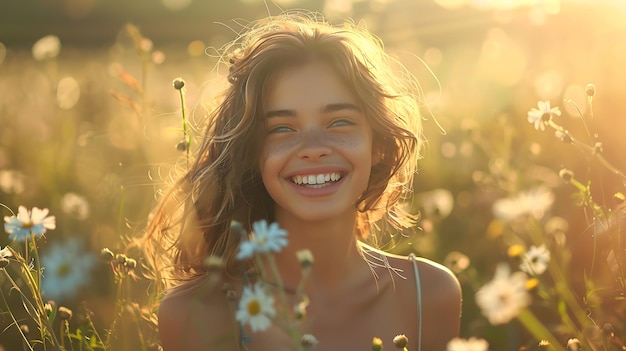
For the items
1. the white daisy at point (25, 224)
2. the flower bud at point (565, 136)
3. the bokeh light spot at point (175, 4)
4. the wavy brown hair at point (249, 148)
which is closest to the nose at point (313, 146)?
the wavy brown hair at point (249, 148)

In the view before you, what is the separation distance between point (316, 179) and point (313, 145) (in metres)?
0.09

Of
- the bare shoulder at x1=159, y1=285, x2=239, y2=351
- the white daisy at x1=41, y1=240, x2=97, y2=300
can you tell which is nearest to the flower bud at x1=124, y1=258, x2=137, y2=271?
the white daisy at x1=41, y1=240, x2=97, y2=300

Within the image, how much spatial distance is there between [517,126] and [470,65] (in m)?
2.70

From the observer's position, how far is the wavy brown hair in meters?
2.90

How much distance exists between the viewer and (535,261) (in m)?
2.22

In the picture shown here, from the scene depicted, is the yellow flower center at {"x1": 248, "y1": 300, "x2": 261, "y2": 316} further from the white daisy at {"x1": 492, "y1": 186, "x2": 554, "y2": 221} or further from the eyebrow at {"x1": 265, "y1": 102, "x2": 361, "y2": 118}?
the eyebrow at {"x1": 265, "y1": 102, "x2": 361, "y2": 118}

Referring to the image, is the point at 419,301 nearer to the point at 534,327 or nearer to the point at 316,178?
the point at 316,178

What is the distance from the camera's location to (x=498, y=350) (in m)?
3.44

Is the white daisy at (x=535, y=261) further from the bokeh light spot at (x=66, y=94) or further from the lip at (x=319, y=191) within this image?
the bokeh light spot at (x=66, y=94)

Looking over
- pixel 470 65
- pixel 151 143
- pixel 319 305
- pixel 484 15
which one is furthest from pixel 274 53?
pixel 484 15

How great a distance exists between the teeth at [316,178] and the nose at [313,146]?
0.17 feet

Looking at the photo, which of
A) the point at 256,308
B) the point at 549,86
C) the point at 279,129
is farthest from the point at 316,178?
the point at 549,86

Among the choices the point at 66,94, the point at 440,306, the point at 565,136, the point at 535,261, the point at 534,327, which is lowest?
the point at 440,306

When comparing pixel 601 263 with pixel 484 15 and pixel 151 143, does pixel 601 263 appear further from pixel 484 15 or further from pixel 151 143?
pixel 484 15
